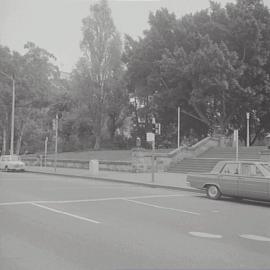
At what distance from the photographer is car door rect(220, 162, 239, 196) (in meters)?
15.0

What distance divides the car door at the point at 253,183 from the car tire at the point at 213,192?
100 cm

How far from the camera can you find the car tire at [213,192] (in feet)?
51.1

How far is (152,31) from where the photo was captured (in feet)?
140

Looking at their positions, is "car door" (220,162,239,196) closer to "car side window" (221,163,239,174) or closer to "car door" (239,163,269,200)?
"car side window" (221,163,239,174)

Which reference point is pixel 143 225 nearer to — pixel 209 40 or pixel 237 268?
pixel 237 268

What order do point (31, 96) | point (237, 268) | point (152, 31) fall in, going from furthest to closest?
point (31, 96)
point (152, 31)
point (237, 268)

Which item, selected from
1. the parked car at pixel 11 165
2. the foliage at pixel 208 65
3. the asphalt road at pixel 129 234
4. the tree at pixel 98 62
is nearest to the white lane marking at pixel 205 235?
the asphalt road at pixel 129 234

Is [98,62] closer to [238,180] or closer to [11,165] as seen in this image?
[11,165]

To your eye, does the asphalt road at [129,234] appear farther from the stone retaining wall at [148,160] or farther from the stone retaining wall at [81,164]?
the stone retaining wall at [81,164]

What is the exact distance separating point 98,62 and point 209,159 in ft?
68.8

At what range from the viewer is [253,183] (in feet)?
47.2

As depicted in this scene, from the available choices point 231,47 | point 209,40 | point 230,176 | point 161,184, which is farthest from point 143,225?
point 231,47

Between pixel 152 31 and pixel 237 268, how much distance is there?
125ft

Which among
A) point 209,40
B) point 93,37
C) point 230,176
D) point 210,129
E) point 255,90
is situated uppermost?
point 93,37
